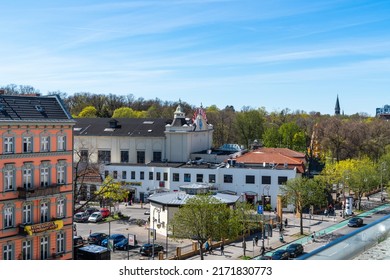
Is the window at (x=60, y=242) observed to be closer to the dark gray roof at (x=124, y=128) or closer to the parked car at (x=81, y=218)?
the parked car at (x=81, y=218)

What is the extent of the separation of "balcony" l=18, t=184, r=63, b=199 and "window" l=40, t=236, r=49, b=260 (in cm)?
182

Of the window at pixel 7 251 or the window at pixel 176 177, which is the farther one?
the window at pixel 176 177

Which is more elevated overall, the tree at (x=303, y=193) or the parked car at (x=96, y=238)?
the tree at (x=303, y=193)

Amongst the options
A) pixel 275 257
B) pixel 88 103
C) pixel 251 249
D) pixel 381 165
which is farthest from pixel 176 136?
pixel 88 103

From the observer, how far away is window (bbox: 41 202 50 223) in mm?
22156

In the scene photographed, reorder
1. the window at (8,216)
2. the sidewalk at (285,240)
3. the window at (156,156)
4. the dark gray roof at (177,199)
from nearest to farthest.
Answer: the window at (8,216) → the sidewalk at (285,240) → the dark gray roof at (177,199) → the window at (156,156)

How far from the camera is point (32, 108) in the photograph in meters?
22.7

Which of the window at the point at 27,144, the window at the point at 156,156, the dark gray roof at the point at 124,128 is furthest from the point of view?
the dark gray roof at the point at 124,128

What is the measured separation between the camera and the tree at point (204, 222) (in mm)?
24156

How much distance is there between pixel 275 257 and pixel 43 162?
10.8m

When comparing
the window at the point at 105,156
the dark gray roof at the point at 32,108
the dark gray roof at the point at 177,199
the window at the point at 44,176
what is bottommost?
the dark gray roof at the point at 177,199

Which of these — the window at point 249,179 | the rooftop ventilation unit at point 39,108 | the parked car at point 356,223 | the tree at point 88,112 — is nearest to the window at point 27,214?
the rooftop ventilation unit at point 39,108

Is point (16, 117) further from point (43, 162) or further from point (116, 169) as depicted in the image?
point (116, 169)

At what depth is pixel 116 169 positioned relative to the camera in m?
44.4
